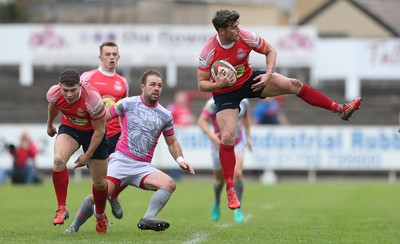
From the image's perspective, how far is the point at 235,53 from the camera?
12.1 meters

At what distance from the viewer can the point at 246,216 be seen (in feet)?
54.9

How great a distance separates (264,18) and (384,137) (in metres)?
18.5

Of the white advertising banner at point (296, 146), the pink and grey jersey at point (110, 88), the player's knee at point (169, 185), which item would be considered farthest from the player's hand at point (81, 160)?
the white advertising banner at point (296, 146)

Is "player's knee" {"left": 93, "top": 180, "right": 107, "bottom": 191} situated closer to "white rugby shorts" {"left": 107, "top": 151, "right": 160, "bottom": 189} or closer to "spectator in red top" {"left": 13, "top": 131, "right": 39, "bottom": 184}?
"white rugby shorts" {"left": 107, "top": 151, "right": 160, "bottom": 189}

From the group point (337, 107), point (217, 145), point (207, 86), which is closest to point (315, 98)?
point (337, 107)

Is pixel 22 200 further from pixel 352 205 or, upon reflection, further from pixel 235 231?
pixel 235 231

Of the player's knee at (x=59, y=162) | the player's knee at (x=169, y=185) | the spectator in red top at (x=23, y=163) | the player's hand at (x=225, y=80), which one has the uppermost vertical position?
the player's hand at (x=225, y=80)

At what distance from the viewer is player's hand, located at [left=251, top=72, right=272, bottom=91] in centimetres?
1215

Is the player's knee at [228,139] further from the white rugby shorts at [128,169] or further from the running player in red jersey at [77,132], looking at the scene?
the running player in red jersey at [77,132]

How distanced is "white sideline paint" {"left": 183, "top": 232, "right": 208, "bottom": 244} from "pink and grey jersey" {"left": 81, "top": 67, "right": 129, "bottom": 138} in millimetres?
2557

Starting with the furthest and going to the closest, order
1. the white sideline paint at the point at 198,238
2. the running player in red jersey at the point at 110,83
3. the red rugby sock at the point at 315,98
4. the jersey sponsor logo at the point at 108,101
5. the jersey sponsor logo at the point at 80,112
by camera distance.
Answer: the running player in red jersey at the point at 110,83, the jersey sponsor logo at the point at 108,101, the red rugby sock at the point at 315,98, the jersey sponsor logo at the point at 80,112, the white sideline paint at the point at 198,238

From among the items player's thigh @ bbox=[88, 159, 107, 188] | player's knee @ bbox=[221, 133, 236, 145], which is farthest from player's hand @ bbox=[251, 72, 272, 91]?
player's thigh @ bbox=[88, 159, 107, 188]

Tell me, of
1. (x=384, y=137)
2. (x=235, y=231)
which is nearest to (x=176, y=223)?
(x=235, y=231)

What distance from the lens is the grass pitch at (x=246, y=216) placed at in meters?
11.6
